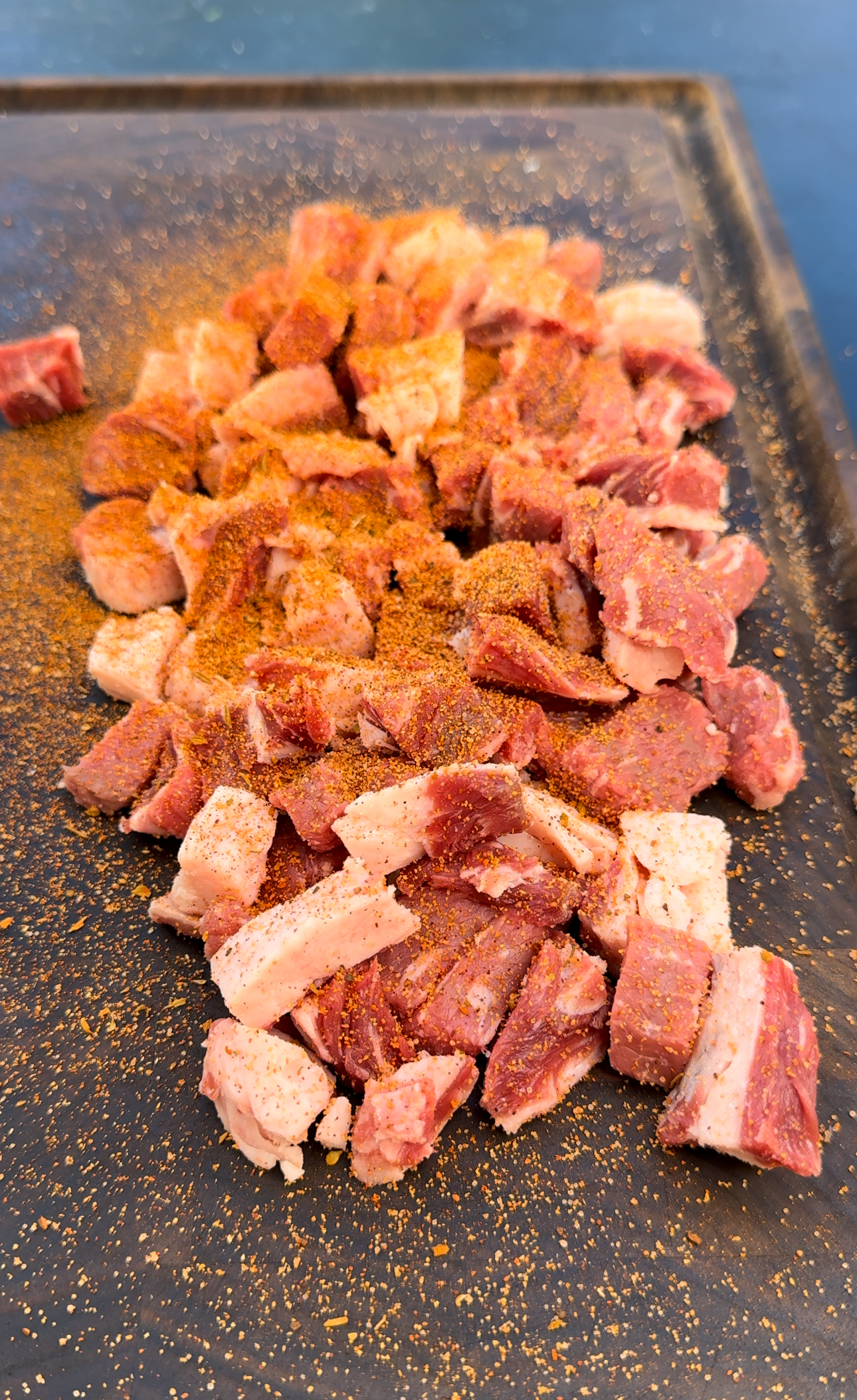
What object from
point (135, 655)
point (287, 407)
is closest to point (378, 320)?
point (287, 407)

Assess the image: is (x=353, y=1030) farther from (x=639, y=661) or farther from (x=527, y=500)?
(x=527, y=500)

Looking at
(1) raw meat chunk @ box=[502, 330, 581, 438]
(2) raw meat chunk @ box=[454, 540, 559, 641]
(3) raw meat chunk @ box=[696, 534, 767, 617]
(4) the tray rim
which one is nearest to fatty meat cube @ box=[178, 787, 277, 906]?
(2) raw meat chunk @ box=[454, 540, 559, 641]

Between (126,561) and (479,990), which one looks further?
(126,561)

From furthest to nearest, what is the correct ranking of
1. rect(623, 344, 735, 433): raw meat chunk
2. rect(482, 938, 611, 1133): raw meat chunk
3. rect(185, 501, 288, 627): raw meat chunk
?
rect(623, 344, 735, 433): raw meat chunk → rect(185, 501, 288, 627): raw meat chunk → rect(482, 938, 611, 1133): raw meat chunk

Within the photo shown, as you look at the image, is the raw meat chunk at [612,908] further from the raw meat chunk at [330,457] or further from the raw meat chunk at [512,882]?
the raw meat chunk at [330,457]

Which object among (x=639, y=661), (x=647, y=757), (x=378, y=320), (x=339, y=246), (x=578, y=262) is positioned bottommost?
(x=647, y=757)

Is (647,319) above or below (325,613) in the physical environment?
above

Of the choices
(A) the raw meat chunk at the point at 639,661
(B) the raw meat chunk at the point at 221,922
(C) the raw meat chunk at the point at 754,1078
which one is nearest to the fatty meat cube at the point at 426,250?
(A) the raw meat chunk at the point at 639,661

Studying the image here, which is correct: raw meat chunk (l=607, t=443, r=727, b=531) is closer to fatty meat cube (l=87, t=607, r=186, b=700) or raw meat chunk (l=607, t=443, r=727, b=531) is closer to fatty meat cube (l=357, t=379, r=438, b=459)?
fatty meat cube (l=357, t=379, r=438, b=459)
